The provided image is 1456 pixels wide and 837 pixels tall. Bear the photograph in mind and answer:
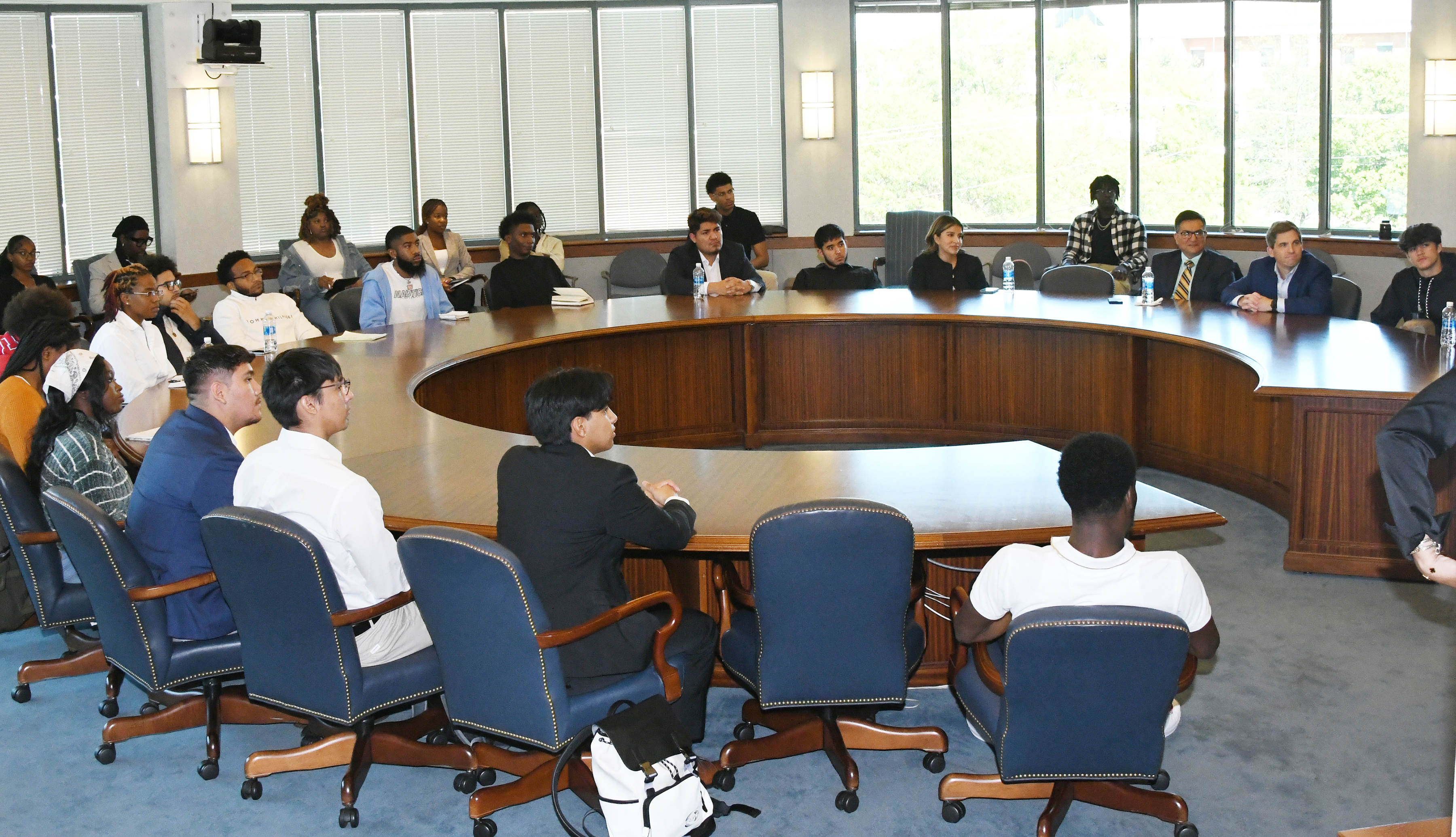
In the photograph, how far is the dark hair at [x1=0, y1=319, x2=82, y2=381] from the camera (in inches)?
173

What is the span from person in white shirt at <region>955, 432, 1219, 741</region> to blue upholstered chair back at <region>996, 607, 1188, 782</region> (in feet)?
0.29

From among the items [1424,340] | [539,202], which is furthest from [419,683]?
[539,202]

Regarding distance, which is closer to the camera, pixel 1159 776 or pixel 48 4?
pixel 1159 776

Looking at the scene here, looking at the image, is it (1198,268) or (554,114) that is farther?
(554,114)

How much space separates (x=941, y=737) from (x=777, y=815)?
48cm

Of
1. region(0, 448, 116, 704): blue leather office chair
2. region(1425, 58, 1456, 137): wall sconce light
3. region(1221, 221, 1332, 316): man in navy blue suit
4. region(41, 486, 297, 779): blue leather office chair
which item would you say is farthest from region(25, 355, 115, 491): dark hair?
region(1425, 58, 1456, 137): wall sconce light

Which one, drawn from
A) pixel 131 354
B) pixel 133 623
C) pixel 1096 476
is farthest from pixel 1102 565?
pixel 131 354

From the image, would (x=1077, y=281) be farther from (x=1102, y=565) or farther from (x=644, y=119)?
(x=1102, y=565)

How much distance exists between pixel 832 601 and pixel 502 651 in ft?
2.42

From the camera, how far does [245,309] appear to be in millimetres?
6363

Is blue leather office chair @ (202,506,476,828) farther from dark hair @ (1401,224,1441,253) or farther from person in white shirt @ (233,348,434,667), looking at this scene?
dark hair @ (1401,224,1441,253)

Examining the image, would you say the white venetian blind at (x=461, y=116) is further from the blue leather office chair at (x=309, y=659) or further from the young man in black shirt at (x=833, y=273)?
the blue leather office chair at (x=309, y=659)

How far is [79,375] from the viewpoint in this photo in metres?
4.05

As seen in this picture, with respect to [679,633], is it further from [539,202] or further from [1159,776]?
[539,202]
